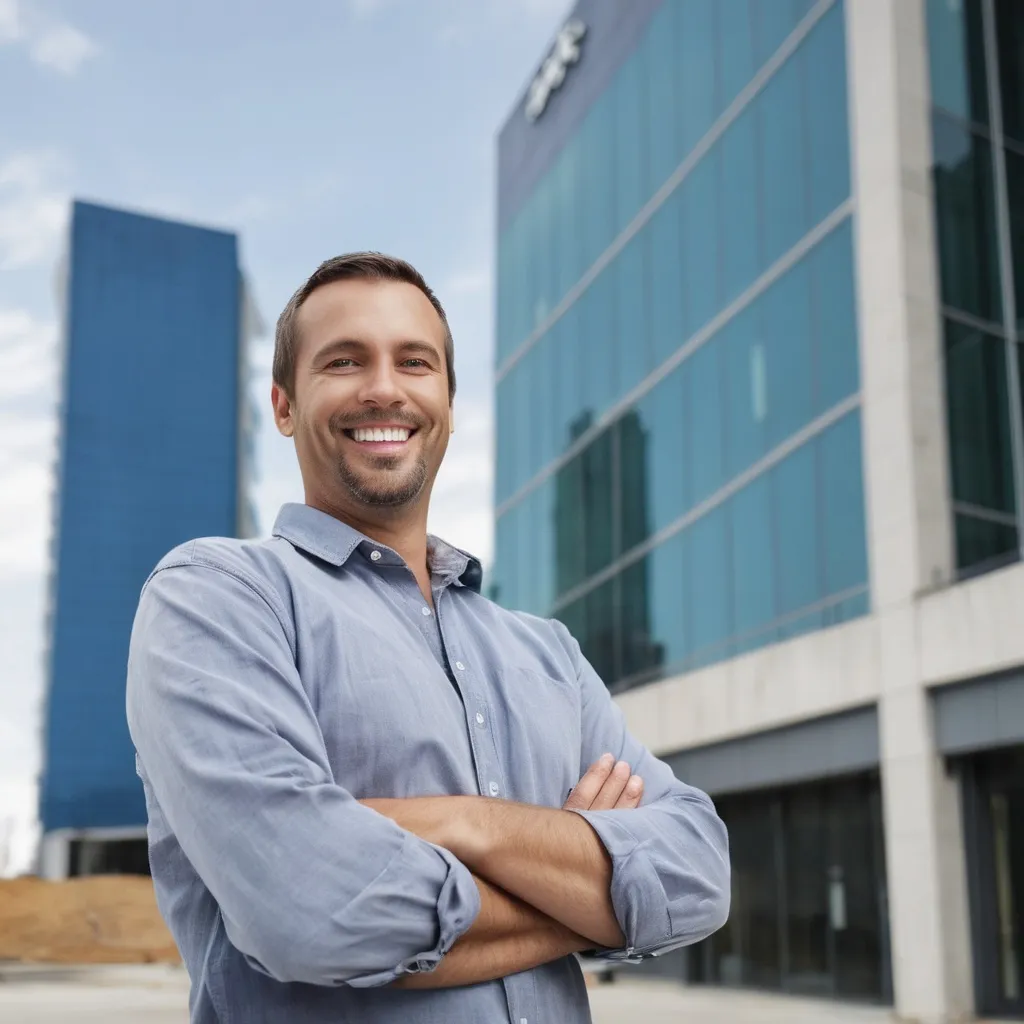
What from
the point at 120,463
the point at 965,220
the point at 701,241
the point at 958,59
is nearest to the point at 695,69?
the point at 701,241

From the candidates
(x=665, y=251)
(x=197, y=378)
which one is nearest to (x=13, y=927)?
(x=665, y=251)

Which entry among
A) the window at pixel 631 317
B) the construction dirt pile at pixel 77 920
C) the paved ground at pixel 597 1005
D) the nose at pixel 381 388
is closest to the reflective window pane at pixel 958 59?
the window at pixel 631 317

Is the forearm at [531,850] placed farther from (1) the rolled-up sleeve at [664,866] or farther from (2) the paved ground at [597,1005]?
(2) the paved ground at [597,1005]

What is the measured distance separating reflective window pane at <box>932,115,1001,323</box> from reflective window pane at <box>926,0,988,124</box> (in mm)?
355

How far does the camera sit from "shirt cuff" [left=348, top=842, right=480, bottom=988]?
201cm

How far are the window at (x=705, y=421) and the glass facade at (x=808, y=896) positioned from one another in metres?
5.11

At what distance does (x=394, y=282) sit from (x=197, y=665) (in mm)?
891

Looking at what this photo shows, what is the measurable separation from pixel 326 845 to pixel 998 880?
1523 centimetres

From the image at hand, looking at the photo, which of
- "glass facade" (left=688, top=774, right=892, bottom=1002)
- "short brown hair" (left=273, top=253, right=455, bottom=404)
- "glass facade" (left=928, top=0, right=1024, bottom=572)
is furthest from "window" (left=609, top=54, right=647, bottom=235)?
"short brown hair" (left=273, top=253, right=455, bottom=404)

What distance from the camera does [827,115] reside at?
64.4 ft

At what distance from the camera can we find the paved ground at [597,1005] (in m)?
15.7

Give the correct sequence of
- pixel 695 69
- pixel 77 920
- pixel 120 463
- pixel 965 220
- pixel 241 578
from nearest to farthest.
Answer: pixel 241 578 → pixel 965 220 → pixel 695 69 → pixel 77 920 → pixel 120 463

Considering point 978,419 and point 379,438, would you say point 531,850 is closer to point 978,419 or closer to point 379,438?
point 379,438

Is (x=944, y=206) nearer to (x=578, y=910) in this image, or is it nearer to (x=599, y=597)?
(x=599, y=597)
